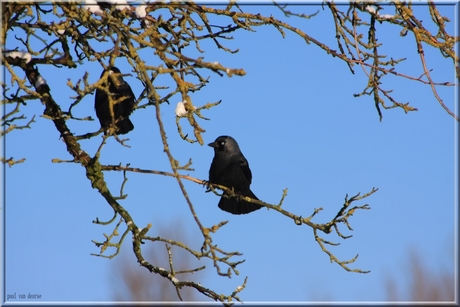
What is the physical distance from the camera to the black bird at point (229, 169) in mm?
6648

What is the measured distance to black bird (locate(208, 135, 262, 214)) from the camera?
6648 millimetres

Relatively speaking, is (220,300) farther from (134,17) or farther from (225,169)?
(225,169)

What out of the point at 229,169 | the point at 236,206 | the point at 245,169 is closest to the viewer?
the point at 236,206

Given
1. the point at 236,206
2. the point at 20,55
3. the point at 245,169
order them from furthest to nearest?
the point at 245,169, the point at 236,206, the point at 20,55

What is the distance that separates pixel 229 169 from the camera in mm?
6742

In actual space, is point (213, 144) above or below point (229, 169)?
above

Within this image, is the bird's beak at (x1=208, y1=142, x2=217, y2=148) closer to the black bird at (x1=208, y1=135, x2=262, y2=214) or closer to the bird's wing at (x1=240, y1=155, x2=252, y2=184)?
the black bird at (x1=208, y1=135, x2=262, y2=214)

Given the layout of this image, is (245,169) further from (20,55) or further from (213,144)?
(20,55)

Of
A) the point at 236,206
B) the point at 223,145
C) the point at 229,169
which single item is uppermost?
the point at 223,145

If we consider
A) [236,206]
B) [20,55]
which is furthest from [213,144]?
[20,55]

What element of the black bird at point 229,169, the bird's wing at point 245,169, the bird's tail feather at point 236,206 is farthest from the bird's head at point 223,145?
the bird's tail feather at point 236,206

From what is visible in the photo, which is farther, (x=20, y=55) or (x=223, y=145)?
(x=223, y=145)

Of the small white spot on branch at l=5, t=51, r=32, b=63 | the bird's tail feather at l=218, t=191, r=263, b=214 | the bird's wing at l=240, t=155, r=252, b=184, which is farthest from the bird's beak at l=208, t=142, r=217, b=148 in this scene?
the small white spot on branch at l=5, t=51, r=32, b=63

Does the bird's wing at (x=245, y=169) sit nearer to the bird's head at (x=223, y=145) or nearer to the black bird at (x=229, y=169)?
the black bird at (x=229, y=169)
